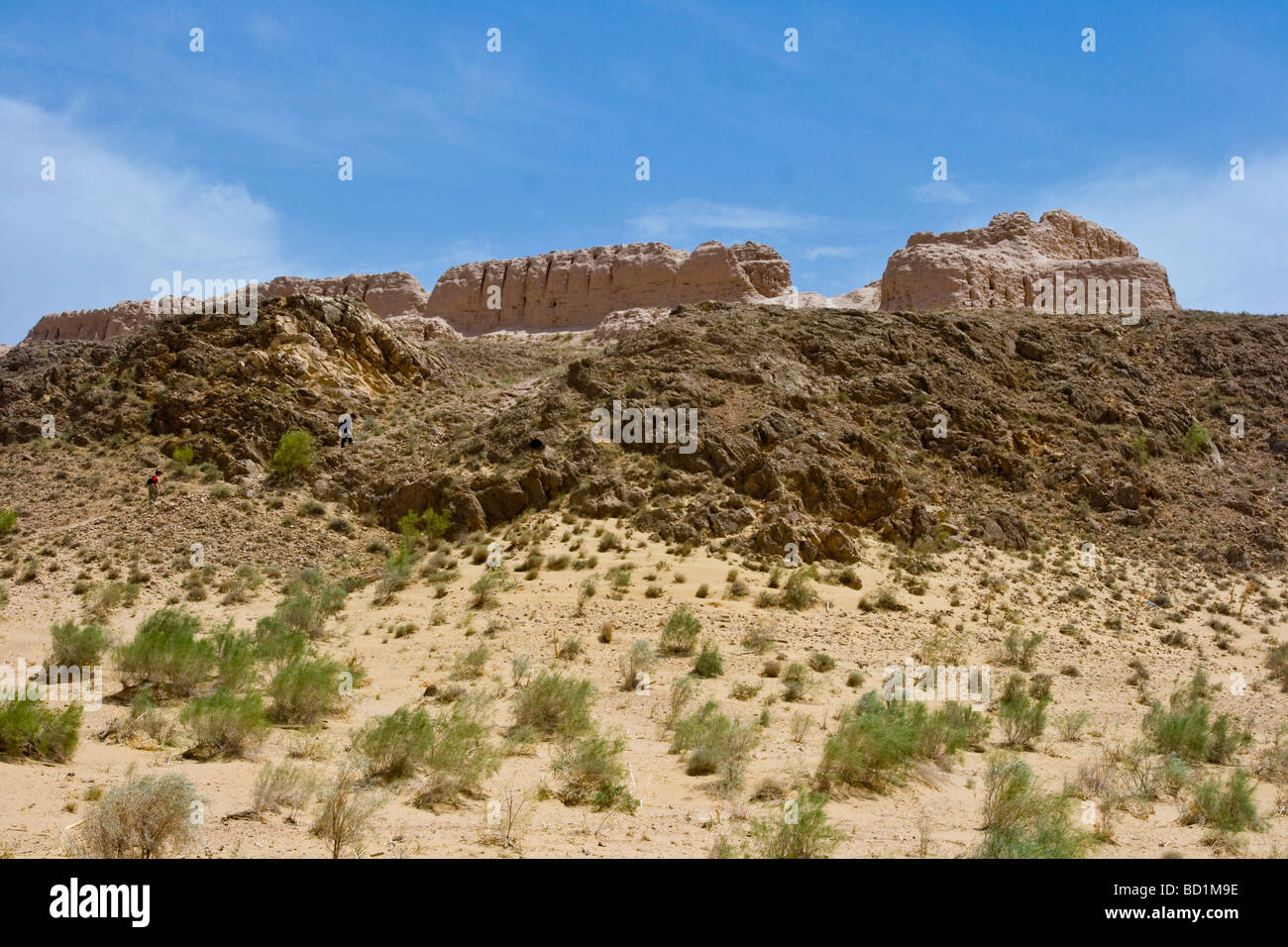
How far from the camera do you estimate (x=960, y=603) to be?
17828mm

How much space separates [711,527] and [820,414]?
6.27m

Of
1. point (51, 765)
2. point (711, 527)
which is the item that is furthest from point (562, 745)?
point (711, 527)

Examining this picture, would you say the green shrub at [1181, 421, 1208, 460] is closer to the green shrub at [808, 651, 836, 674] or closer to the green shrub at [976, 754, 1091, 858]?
the green shrub at [808, 651, 836, 674]

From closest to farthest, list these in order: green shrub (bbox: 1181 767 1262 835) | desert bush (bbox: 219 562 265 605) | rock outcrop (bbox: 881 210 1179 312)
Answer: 1. green shrub (bbox: 1181 767 1262 835)
2. desert bush (bbox: 219 562 265 605)
3. rock outcrop (bbox: 881 210 1179 312)

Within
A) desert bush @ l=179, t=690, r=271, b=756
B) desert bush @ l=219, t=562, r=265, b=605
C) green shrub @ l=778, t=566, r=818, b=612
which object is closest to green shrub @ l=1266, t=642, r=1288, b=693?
green shrub @ l=778, t=566, r=818, b=612

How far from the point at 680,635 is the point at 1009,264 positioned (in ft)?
103

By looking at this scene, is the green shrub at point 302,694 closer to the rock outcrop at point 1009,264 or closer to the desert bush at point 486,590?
the desert bush at point 486,590

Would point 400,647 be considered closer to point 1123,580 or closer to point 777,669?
point 777,669

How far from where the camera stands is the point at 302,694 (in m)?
10.5

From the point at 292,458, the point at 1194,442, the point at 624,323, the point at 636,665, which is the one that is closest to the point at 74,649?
the point at 636,665

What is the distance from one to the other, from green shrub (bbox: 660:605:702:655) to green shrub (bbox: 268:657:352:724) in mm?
5244

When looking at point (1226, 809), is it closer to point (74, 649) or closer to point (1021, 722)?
point (1021, 722)

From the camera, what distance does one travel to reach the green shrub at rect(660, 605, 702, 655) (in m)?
14.3

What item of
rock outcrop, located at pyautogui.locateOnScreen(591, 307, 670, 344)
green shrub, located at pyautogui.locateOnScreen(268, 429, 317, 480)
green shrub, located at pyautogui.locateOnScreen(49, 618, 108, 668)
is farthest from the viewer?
rock outcrop, located at pyautogui.locateOnScreen(591, 307, 670, 344)
